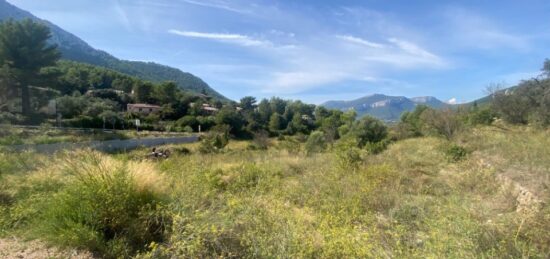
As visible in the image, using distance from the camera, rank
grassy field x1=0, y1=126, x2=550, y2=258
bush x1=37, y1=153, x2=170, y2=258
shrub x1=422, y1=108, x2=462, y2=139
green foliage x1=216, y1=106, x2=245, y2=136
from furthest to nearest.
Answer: green foliage x1=216, y1=106, x2=245, y2=136 < shrub x1=422, y1=108, x2=462, y2=139 < bush x1=37, y1=153, x2=170, y2=258 < grassy field x1=0, y1=126, x2=550, y2=258

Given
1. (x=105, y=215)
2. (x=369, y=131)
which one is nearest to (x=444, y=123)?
(x=369, y=131)

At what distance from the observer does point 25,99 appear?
32.0 m

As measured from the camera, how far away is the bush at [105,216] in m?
3.71

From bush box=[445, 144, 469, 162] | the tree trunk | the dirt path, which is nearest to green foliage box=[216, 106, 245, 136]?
the tree trunk

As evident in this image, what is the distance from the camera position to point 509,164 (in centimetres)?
825

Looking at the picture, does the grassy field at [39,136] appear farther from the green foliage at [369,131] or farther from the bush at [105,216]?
the green foliage at [369,131]

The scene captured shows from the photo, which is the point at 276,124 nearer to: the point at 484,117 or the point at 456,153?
the point at 484,117

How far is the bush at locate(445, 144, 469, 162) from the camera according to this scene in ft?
36.7

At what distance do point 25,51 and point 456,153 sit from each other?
1283 inches

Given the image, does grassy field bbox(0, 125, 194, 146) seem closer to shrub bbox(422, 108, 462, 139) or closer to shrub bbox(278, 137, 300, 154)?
shrub bbox(278, 137, 300, 154)

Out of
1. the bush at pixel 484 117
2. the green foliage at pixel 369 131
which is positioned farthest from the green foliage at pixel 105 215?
the bush at pixel 484 117

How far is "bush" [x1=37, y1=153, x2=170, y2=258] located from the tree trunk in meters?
32.5

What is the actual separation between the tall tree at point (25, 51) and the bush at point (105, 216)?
102ft

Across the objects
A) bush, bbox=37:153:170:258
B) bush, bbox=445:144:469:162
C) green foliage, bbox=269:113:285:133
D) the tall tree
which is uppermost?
the tall tree
